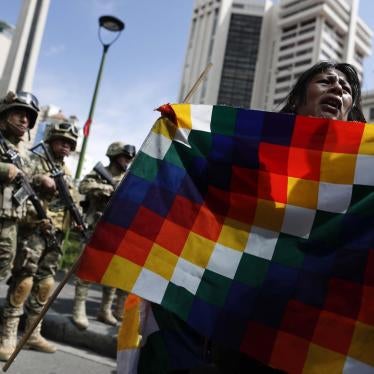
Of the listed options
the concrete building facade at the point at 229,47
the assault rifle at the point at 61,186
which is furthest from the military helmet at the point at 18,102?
the concrete building facade at the point at 229,47

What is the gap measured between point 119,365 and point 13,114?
2462 mm

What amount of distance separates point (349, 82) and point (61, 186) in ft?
9.74

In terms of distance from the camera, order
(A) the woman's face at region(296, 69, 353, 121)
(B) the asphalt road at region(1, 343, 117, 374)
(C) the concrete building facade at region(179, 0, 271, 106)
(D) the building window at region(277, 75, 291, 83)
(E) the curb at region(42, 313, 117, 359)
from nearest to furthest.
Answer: (A) the woman's face at region(296, 69, 353, 121), (B) the asphalt road at region(1, 343, 117, 374), (E) the curb at region(42, 313, 117, 359), (D) the building window at region(277, 75, 291, 83), (C) the concrete building facade at region(179, 0, 271, 106)

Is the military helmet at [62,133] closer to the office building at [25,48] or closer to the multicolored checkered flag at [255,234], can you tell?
the multicolored checkered flag at [255,234]

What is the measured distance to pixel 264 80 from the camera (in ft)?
334

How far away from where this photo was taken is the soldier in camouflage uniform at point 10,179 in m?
3.17

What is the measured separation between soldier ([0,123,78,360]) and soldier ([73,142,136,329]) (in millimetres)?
384

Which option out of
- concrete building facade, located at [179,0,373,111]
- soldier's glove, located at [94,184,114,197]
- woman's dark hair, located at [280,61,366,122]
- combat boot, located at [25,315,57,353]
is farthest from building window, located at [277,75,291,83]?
woman's dark hair, located at [280,61,366,122]

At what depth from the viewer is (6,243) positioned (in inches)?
124

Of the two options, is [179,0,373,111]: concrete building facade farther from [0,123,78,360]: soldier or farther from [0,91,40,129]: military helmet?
[0,91,40,129]: military helmet

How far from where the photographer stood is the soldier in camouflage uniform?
10.4ft

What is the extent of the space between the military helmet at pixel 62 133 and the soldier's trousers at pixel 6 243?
1136 millimetres

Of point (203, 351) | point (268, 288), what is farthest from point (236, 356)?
point (268, 288)

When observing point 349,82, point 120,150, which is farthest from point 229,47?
point 349,82
